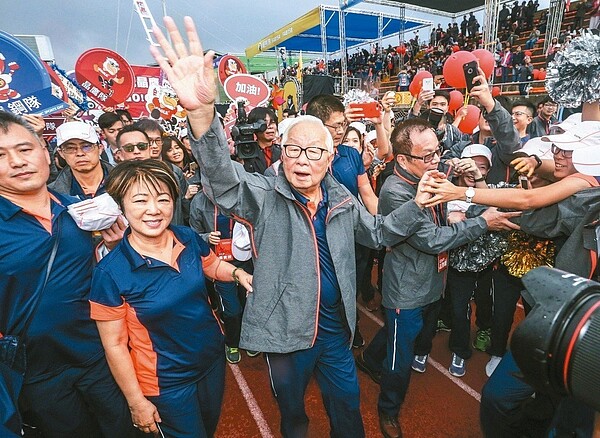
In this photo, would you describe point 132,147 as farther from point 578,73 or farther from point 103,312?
point 578,73

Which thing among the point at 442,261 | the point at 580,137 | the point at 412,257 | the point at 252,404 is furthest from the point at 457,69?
the point at 252,404

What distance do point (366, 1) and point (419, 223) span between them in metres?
16.8

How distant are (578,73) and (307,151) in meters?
2.48

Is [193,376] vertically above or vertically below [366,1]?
below

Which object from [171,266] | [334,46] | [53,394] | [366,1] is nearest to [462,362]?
[171,266]

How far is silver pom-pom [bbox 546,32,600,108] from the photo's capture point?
278 centimetres

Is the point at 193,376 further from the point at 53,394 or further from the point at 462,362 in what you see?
the point at 462,362

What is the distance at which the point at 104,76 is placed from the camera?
6.18 metres

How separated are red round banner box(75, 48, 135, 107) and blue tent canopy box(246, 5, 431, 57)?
13760 mm

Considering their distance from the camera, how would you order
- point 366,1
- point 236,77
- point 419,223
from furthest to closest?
point 366,1 < point 236,77 < point 419,223

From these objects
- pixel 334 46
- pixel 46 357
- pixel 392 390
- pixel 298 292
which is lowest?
pixel 392 390

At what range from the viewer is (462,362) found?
10.9 feet

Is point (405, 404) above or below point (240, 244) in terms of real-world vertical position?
below

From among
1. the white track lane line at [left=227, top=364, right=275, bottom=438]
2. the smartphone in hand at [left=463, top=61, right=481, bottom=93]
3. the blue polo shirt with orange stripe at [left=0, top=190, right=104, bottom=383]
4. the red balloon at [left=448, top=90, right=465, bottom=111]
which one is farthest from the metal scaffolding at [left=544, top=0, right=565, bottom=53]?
the blue polo shirt with orange stripe at [left=0, top=190, right=104, bottom=383]
